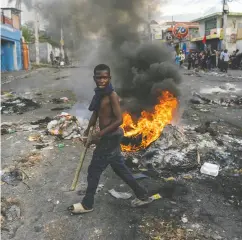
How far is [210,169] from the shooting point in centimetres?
454

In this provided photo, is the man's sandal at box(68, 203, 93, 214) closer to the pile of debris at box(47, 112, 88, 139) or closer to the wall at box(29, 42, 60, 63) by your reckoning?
the pile of debris at box(47, 112, 88, 139)

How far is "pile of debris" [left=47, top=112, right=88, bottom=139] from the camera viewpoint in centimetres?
624

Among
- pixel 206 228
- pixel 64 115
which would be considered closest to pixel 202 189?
pixel 206 228

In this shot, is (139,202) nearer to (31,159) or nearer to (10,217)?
(10,217)

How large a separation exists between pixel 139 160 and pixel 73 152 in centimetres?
130

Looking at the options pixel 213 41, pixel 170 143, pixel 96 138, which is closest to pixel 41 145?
pixel 170 143

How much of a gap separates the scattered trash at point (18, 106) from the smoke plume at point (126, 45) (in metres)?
2.79

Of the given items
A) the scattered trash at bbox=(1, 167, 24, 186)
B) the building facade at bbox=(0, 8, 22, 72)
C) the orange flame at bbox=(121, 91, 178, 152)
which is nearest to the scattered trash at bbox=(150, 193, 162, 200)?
the orange flame at bbox=(121, 91, 178, 152)

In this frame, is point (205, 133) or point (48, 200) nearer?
point (48, 200)

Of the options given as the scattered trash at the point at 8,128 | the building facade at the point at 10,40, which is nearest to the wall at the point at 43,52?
the building facade at the point at 10,40

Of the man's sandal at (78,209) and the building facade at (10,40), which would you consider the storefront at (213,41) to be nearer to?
the building facade at (10,40)

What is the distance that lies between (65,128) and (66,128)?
0.07ft

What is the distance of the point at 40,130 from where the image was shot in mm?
6887

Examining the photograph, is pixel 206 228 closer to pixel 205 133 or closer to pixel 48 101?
pixel 205 133
